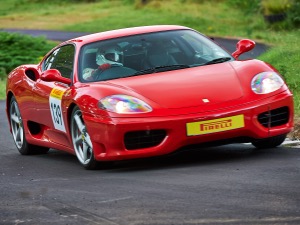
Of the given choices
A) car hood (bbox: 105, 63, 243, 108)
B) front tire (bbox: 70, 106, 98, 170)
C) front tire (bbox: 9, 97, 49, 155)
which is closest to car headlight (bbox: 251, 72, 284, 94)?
car hood (bbox: 105, 63, 243, 108)

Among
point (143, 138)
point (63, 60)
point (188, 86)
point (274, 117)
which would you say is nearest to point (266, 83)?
point (274, 117)

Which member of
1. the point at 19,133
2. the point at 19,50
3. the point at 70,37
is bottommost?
the point at 70,37

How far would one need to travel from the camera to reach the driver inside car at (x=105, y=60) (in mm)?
10289

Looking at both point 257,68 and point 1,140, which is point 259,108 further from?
point 1,140

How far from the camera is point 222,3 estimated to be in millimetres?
42906

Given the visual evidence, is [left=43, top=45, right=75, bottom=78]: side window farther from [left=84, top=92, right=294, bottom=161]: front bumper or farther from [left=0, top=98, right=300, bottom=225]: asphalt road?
[left=84, top=92, right=294, bottom=161]: front bumper

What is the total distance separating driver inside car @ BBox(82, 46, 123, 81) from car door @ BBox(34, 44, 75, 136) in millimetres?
225

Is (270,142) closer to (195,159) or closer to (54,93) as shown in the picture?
(195,159)

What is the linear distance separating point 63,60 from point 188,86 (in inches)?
79.8

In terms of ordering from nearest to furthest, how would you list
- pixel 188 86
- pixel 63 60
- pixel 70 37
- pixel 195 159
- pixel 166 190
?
pixel 166 190, pixel 188 86, pixel 195 159, pixel 63 60, pixel 70 37

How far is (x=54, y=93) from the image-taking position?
10.6 m

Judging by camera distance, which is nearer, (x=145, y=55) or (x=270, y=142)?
(x=270, y=142)

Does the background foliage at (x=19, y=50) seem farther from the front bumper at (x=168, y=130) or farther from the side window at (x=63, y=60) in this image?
the front bumper at (x=168, y=130)

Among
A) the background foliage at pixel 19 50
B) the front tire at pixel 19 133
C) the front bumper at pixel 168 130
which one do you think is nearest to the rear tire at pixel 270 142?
the front bumper at pixel 168 130
